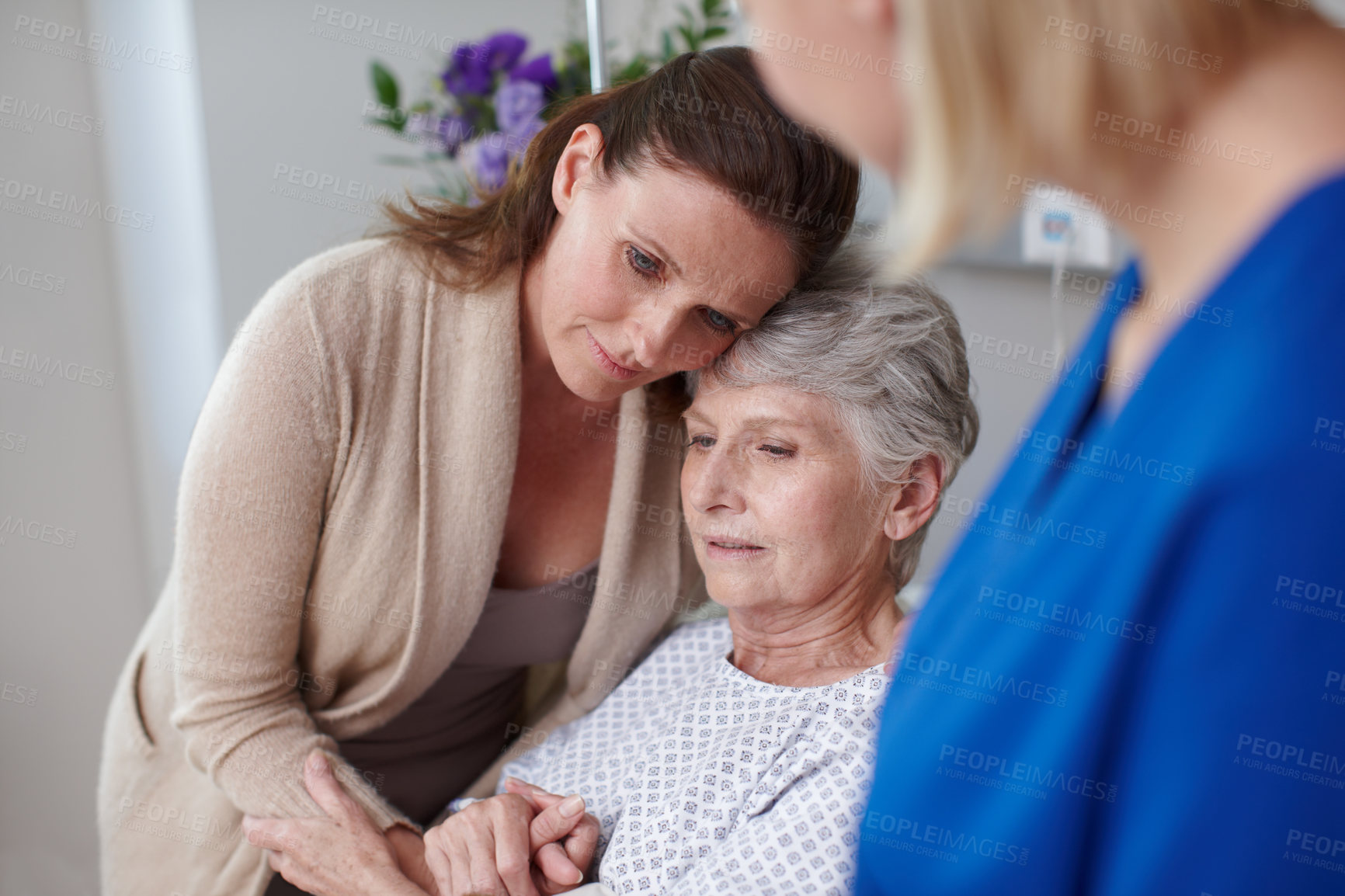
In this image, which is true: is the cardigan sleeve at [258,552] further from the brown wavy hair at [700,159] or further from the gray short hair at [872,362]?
the gray short hair at [872,362]

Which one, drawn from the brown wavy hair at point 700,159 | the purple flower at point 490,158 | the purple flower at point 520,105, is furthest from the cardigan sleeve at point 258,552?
the purple flower at point 520,105

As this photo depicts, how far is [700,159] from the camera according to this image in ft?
3.40

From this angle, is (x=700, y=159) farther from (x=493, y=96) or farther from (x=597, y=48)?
(x=597, y=48)

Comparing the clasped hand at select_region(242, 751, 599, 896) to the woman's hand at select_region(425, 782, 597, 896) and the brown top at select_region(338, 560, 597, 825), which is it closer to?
the woman's hand at select_region(425, 782, 597, 896)

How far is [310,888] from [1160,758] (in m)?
1.13

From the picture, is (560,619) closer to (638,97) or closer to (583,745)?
(583,745)

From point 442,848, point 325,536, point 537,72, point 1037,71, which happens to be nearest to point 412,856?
point 442,848

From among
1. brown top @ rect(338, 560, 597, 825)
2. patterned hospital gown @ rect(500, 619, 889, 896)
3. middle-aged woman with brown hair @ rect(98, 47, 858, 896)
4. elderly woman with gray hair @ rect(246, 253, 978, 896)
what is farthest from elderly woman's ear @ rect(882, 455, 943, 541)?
brown top @ rect(338, 560, 597, 825)

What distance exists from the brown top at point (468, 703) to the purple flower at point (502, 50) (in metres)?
0.96

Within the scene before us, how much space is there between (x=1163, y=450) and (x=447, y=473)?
99cm

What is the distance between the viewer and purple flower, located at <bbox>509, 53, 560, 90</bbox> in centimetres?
176

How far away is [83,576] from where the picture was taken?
2432 millimetres

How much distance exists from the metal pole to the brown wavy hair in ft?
2.60

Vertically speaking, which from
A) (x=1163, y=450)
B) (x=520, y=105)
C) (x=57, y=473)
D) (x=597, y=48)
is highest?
(x=597, y=48)
